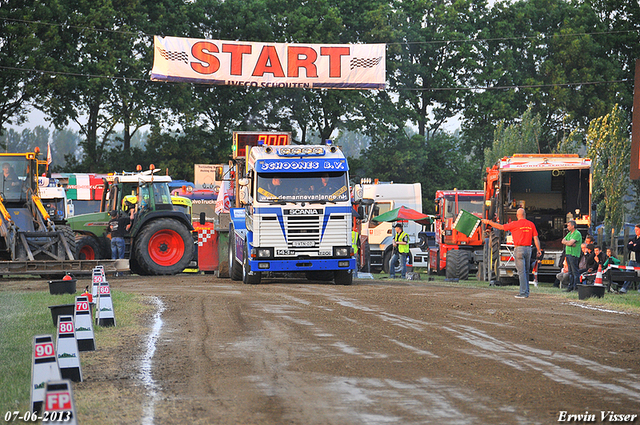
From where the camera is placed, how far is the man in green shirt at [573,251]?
21094mm

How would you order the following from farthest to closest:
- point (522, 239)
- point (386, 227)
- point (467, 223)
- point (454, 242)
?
point (386, 227) < point (454, 242) < point (467, 223) < point (522, 239)

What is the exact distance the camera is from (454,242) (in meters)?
28.9

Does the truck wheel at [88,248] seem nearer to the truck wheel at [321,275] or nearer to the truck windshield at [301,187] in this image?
the truck wheel at [321,275]

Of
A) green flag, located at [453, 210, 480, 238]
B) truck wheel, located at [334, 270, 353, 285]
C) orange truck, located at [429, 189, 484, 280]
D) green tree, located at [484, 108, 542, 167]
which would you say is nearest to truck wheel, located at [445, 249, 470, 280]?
orange truck, located at [429, 189, 484, 280]

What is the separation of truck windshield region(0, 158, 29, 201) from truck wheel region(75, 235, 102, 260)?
3086 mm

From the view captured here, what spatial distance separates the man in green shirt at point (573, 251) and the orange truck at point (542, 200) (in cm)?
259

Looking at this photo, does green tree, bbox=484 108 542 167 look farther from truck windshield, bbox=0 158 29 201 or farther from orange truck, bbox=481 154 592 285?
truck windshield, bbox=0 158 29 201

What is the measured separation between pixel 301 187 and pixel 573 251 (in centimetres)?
661

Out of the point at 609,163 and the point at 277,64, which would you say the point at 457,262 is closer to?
the point at 277,64

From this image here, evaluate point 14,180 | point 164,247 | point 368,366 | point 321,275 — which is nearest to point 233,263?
point 321,275

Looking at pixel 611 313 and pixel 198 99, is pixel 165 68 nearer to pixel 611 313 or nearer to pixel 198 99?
pixel 198 99

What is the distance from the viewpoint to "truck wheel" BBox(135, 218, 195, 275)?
24.6 metres

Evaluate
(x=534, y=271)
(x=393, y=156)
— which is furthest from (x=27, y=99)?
(x=534, y=271)

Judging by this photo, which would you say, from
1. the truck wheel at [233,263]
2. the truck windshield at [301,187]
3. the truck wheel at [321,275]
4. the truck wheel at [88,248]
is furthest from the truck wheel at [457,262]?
the truck wheel at [88,248]
